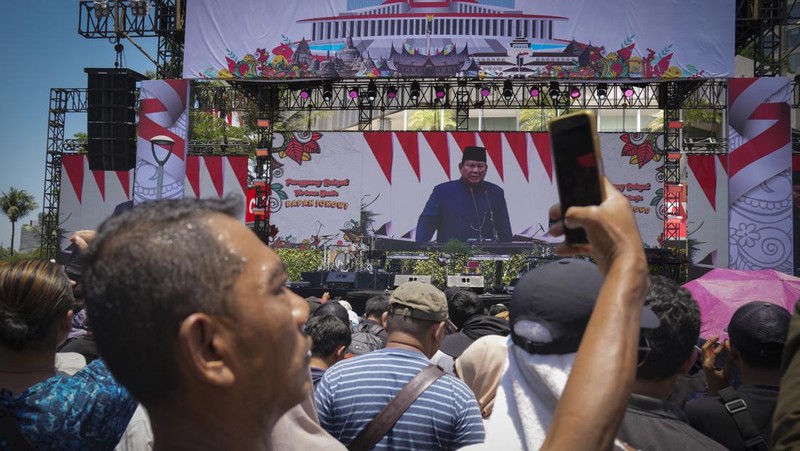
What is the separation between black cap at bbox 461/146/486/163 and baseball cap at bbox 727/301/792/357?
16563 mm

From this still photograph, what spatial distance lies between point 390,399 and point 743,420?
1.24 meters

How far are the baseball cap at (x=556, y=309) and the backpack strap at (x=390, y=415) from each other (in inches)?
40.6

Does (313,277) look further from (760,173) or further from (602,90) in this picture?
(760,173)

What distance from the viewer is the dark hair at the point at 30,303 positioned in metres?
2.18

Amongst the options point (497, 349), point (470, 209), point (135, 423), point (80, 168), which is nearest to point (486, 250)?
point (470, 209)

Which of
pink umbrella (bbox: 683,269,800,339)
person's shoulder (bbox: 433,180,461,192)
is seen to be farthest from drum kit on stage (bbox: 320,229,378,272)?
pink umbrella (bbox: 683,269,800,339)

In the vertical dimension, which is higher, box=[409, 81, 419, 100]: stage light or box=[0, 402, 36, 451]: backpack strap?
box=[409, 81, 419, 100]: stage light

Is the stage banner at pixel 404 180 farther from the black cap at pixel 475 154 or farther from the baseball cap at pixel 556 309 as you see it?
the baseball cap at pixel 556 309

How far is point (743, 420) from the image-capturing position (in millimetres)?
2510

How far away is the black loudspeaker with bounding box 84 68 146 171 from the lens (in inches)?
671

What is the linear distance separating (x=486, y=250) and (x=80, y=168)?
12.3 meters

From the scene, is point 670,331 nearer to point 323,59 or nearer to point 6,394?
point 6,394

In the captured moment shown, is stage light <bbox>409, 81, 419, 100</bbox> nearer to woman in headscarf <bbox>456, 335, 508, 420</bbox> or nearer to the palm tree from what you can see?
woman in headscarf <bbox>456, 335, 508, 420</bbox>

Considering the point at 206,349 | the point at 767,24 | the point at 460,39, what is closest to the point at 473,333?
the point at 206,349
